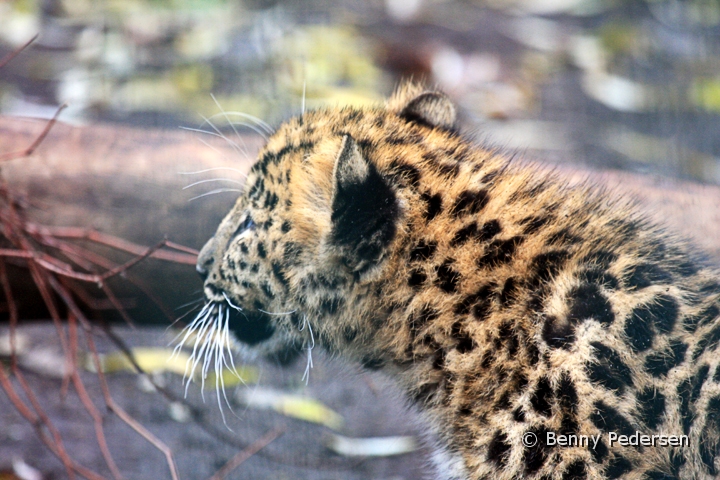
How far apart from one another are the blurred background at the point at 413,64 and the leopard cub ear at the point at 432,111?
12 cm

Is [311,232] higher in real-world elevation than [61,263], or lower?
higher

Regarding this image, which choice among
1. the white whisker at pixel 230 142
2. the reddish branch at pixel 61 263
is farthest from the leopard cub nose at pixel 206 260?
the white whisker at pixel 230 142

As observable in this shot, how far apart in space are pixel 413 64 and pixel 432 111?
5.72ft

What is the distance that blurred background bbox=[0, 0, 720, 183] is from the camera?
2.88 meters

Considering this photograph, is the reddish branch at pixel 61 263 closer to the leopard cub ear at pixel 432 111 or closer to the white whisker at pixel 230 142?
the white whisker at pixel 230 142

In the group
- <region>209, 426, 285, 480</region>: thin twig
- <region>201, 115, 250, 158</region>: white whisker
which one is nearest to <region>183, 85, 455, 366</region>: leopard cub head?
<region>201, 115, 250, 158</region>: white whisker

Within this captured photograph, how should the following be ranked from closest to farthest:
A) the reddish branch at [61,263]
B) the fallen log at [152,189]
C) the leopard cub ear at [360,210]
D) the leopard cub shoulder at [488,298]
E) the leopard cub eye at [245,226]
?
the leopard cub shoulder at [488,298]
the leopard cub ear at [360,210]
the leopard cub eye at [245,226]
the reddish branch at [61,263]
the fallen log at [152,189]

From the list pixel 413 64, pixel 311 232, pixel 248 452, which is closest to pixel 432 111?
pixel 311 232

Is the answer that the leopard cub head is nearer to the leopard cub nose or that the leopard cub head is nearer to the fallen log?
the leopard cub nose

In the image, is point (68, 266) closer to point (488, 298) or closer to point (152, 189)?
point (152, 189)

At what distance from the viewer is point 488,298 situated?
5.90 ft

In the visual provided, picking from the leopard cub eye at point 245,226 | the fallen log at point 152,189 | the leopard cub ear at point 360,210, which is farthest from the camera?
the fallen log at point 152,189

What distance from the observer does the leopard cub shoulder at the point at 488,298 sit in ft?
5.33

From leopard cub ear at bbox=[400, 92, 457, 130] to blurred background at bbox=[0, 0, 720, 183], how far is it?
0.12 metres
